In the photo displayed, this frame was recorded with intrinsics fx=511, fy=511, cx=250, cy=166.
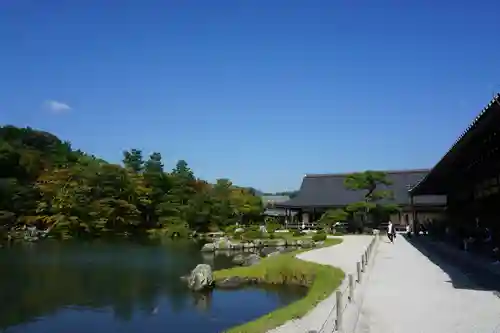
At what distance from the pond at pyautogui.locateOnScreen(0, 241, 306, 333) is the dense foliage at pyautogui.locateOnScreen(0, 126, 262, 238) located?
56.9 ft

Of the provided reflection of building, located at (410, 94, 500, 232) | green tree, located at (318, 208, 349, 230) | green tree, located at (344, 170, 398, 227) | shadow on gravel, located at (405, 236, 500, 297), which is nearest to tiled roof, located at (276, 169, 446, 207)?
green tree, located at (318, 208, 349, 230)

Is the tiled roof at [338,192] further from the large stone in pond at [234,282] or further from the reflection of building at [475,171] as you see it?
the large stone in pond at [234,282]

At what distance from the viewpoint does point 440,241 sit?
26516mm

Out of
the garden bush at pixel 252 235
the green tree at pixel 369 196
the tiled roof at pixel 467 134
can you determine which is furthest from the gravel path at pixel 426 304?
the green tree at pixel 369 196

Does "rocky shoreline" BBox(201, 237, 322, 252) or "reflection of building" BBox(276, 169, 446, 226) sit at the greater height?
"reflection of building" BBox(276, 169, 446, 226)

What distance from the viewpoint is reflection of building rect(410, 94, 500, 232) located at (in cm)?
1079

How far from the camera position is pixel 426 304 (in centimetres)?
943

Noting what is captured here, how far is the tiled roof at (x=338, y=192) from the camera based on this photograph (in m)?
45.8

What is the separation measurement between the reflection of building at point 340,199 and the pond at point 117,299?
22.7m

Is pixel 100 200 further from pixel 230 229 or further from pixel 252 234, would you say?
pixel 252 234

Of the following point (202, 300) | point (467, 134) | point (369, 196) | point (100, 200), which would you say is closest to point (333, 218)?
point (369, 196)

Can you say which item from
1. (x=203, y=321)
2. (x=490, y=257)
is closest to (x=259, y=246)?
(x=490, y=257)

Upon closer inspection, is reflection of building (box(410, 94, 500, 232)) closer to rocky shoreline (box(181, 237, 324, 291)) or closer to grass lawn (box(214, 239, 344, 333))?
grass lawn (box(214, 239, 344, 333))

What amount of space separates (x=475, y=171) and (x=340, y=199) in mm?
27059
